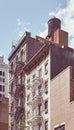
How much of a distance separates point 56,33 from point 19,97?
14.2 meters

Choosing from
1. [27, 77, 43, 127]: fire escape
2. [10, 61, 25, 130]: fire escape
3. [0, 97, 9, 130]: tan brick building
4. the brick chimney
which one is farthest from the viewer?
[0, 97, 9, 130]: tan brick building

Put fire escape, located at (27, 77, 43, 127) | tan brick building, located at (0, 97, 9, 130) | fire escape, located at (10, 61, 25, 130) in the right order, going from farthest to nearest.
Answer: tan brick building, located at (0, 97, 9, 130), fire escape, located at (10, 61, 25, 130), fire escape, located at (27, 77, 43, 127)

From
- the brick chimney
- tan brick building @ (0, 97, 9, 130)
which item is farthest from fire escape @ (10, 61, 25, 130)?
tan brick building @ (0, 97, 9, 130)

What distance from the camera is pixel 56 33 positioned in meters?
77.8

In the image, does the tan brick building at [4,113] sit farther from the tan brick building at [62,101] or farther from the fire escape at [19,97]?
the tan brick building at [62,101]

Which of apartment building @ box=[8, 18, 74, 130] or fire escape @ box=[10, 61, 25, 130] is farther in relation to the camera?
fire escape @ box=[10, 61, 25, 130]

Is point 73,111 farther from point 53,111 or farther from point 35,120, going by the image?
point 35,120

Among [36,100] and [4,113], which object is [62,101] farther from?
[4,113]

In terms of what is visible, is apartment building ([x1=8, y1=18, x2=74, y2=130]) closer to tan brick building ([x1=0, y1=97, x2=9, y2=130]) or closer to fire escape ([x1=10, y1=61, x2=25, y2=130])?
fire escape ([x1=10, y1=61, x2=25, y2=130])

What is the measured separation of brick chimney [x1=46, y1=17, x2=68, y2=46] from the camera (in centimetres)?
7675

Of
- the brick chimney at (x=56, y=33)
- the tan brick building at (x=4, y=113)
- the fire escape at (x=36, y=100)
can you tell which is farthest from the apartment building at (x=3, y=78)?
the fire escape at (x=36, y=100)

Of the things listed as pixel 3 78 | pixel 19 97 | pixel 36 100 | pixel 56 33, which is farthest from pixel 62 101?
pixel 3 78

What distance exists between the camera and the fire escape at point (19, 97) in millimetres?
73706

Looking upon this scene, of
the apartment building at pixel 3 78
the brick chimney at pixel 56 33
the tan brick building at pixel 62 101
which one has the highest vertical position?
the apartment building at pixel 3 78
